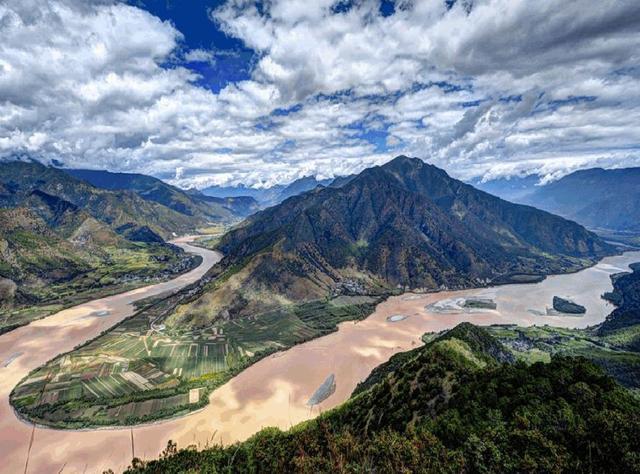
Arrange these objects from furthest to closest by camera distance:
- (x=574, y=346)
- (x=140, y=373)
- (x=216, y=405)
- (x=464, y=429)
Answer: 1. (x=574, y=346)
2. (x=140, y=373)
3. (x=216, y=405)
4. (x=464, y=429)

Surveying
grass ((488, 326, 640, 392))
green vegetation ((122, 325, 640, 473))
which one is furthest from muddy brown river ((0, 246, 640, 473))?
grass ((488, 326, 640, 392))

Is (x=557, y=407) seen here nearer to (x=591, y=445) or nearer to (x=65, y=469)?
(x=591, y=445)

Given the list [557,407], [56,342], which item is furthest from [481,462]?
[56,342]

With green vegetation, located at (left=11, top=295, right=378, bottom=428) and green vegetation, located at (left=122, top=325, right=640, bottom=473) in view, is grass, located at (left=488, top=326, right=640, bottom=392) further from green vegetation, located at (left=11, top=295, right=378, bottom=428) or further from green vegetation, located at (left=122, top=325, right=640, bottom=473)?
green vegetation, located at (left=11, top=295, right=378, bottom=428)

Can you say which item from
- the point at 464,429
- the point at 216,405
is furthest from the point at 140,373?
the point at 464,429

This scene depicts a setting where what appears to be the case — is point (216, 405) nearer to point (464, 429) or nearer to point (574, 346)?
point (464, 429)

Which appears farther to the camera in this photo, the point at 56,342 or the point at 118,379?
the point at 56,342
